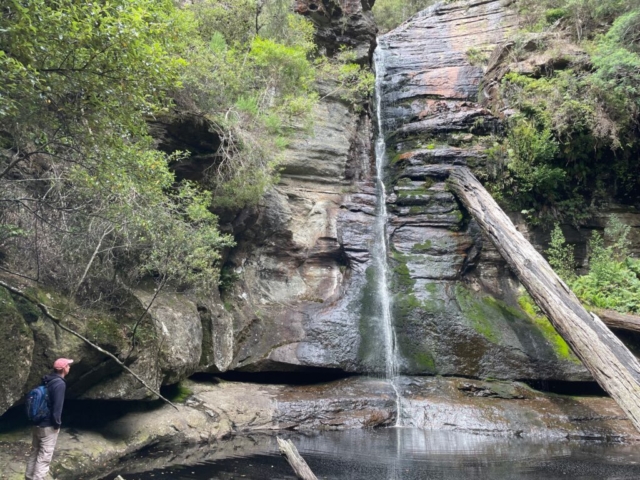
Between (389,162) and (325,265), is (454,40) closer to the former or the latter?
(389,162)

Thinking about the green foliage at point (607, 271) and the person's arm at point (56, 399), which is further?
the green foliage at point (607, 271)

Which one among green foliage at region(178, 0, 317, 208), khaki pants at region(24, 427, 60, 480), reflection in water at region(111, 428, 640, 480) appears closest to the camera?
khaki pants at region(24, 427, 60, 480)

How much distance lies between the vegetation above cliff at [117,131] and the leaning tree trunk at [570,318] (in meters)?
5.68

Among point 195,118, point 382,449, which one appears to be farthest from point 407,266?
point 195,118

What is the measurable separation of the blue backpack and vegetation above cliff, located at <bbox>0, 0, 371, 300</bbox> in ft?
6.43

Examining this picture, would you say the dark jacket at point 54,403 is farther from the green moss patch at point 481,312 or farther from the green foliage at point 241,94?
the green moss patch at point 481,312

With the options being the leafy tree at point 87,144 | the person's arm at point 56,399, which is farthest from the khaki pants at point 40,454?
the leafy tree at point 87,144

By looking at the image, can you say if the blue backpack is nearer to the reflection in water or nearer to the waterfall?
the reflection in water

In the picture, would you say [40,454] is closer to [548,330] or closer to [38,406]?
→ [38,406]

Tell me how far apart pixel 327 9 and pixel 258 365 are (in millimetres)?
15090

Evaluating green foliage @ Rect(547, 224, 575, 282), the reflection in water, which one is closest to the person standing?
the reflection in water

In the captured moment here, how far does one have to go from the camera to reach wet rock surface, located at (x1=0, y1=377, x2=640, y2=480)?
8.00 meters

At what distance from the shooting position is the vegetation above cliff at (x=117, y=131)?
4.74m

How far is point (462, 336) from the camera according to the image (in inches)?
448
